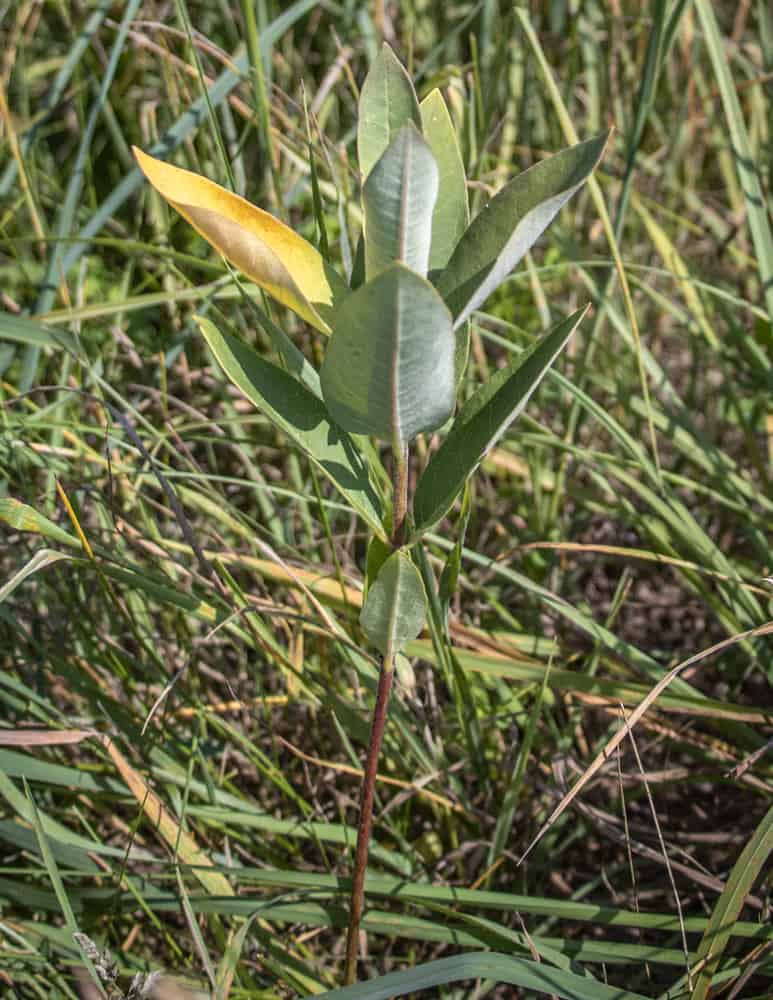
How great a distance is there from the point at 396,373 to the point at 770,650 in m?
0.80

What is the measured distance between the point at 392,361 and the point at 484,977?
0.45 m

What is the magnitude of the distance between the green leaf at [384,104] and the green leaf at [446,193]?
0.05 ft

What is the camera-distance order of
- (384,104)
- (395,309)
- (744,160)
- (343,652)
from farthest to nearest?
(744,160) < (343,652) < (384,104) < (395,309)

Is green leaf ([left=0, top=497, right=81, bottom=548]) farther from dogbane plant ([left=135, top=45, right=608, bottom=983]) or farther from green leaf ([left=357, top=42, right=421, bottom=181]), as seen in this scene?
green leaf ([left=357, top=42, right=421, bottom=181])

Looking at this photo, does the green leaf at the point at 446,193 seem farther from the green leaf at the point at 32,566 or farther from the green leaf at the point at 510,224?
the green leaf at the point at 32,566

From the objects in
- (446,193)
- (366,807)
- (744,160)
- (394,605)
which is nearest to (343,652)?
(366,807)

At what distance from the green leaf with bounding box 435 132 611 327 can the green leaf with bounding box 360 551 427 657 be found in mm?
168

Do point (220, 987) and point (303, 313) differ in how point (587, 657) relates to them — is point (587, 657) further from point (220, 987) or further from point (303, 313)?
point (303, 313)

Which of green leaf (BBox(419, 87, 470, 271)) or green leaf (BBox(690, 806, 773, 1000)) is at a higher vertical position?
green leaf (BBox(419, 87, 470, 271))

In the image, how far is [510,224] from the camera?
0.56 m

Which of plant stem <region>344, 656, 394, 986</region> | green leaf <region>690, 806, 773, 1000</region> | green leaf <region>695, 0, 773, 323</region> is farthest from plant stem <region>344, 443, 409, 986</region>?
green leaf <region>695, 0, 773, 323</region>

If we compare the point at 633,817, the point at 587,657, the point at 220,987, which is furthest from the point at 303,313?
the point at 633,817

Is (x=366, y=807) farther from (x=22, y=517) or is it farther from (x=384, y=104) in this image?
(x=384, y=104)

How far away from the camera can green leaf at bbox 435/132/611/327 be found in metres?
0.53
